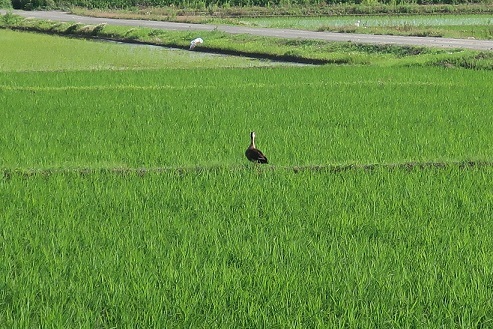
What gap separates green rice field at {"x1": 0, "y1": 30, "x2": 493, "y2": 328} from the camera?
3.51m

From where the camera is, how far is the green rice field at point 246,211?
351 cm

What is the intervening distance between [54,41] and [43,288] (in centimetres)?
1873

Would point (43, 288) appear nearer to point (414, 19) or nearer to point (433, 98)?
point (433, 98)

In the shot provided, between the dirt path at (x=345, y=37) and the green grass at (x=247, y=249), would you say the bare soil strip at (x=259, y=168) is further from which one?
the dirt path at (x=345, y=37)

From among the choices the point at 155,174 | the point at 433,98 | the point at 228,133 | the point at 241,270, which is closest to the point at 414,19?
the point at 433,98

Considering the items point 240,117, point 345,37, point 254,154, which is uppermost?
point 254,154

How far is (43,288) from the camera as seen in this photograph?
12.0 feet

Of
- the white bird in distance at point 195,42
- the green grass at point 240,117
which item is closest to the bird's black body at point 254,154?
the green grass at point 240,117

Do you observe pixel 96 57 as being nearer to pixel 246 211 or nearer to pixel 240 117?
pixel 240 117

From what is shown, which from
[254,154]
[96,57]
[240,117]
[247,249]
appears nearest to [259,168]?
[254,154]

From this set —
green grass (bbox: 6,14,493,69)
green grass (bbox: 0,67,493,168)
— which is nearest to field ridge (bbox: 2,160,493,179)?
green grass (bbox: 0,67,493,168)

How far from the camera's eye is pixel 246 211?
196 inches

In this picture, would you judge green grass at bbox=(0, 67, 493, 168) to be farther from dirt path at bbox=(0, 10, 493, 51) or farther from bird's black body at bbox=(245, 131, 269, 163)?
dirt path at bbox=(0, 10, 493, 51)

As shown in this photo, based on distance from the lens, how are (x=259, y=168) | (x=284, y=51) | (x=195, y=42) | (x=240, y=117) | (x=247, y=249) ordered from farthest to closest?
(x=195, y=42)
(x=284, y=51)
(x=240, y=117)
(x=259, y=168)
(x=247, y=249)
